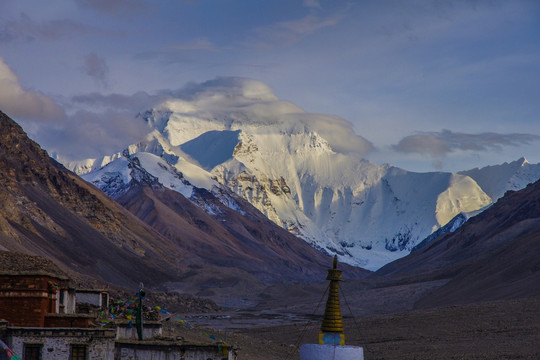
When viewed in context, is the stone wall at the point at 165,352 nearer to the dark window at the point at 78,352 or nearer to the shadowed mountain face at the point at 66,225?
the dark window at the point at 78,352

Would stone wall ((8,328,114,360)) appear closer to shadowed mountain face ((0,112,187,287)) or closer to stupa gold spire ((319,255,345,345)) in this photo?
stupa gold spire ((319,255,345,345))

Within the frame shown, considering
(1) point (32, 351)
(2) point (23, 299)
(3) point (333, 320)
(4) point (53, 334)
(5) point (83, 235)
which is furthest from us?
(5) point (83, 235)

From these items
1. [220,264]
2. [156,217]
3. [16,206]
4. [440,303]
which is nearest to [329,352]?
[440,303]

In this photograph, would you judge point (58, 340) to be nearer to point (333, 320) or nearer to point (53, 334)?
point (53, 334)

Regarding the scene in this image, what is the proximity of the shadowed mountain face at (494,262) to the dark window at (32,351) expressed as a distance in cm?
5051

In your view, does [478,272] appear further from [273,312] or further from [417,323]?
[417,323]

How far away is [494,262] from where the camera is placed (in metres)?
86.8

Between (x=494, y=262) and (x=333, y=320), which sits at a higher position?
(x=494, y=262)

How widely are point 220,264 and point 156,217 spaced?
23178mm

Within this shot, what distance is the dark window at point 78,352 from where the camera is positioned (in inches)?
874

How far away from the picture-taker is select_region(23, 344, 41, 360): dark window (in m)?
22.0

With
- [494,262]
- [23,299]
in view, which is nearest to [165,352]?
[23,299]

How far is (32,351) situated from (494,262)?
231ft

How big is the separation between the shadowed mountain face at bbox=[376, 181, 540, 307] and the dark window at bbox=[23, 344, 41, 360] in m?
50.5
